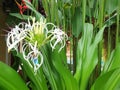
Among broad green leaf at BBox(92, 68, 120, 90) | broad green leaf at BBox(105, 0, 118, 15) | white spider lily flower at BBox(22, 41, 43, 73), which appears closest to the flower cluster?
white spider lily flower at BBox(22, 41, 43, 73)

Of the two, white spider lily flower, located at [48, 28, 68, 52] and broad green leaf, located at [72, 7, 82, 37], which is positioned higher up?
white spider lily flower, located at [48, 28, 68, 52]

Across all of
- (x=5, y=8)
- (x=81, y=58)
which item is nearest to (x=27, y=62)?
(x=81, y=58)

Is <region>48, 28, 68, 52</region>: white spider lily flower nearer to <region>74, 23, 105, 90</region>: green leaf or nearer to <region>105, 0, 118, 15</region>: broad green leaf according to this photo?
<region>74, 23, 105, 90</region>: green leaf

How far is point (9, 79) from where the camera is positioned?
2.21 ft

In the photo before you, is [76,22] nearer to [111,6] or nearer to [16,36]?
[111,6]

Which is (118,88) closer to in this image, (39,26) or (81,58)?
(81,58)

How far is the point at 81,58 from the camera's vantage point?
2.56 ft

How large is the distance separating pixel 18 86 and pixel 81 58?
0.19 metres

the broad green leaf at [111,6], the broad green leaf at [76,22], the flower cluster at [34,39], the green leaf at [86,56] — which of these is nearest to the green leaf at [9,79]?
the flower cluster at [34,39]

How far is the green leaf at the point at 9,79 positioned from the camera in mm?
659

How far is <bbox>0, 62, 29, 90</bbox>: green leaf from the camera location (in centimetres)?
66

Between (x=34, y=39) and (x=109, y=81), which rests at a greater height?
(x=34, y=39)

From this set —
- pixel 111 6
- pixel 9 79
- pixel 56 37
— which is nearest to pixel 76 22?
pixel 111 6

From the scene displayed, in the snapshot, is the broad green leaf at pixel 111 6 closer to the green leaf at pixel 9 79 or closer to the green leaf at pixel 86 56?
the green leaf at pixel 86 56
